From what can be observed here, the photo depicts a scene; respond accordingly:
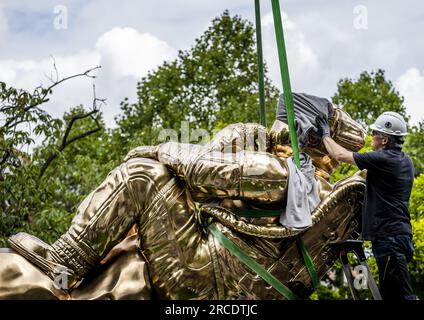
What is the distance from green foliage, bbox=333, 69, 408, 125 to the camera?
19812mm

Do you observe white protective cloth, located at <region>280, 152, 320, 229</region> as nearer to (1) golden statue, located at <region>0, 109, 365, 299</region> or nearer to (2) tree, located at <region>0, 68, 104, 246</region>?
(1) golden statue, located at <region>0, 109, 365, 299</region>

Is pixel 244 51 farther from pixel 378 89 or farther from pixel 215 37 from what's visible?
pixel 378 89

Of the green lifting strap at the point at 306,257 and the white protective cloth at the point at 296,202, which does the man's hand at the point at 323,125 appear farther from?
the green lifting strap at the point at 306,257

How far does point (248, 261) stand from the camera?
182 inches

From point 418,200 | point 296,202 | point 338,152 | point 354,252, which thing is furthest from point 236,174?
point 418,200

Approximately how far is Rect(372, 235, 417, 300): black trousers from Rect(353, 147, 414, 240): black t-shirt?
49 mm

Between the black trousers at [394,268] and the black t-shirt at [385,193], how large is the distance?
0.05 meters

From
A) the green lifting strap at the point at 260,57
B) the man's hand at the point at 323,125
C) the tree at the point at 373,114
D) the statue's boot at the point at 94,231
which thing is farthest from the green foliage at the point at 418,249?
the statue's boot at the point at 94,231

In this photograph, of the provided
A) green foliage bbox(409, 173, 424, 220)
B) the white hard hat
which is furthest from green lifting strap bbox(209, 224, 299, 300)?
green foliage bbox(409, 173, 424, 220)

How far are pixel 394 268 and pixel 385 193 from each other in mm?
418

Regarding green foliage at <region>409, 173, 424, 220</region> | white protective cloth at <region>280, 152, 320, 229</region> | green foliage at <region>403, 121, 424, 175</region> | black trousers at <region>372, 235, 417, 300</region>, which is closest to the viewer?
black trousers at <region>372, 235, 417, 300</region>

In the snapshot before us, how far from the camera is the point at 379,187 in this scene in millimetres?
4645
